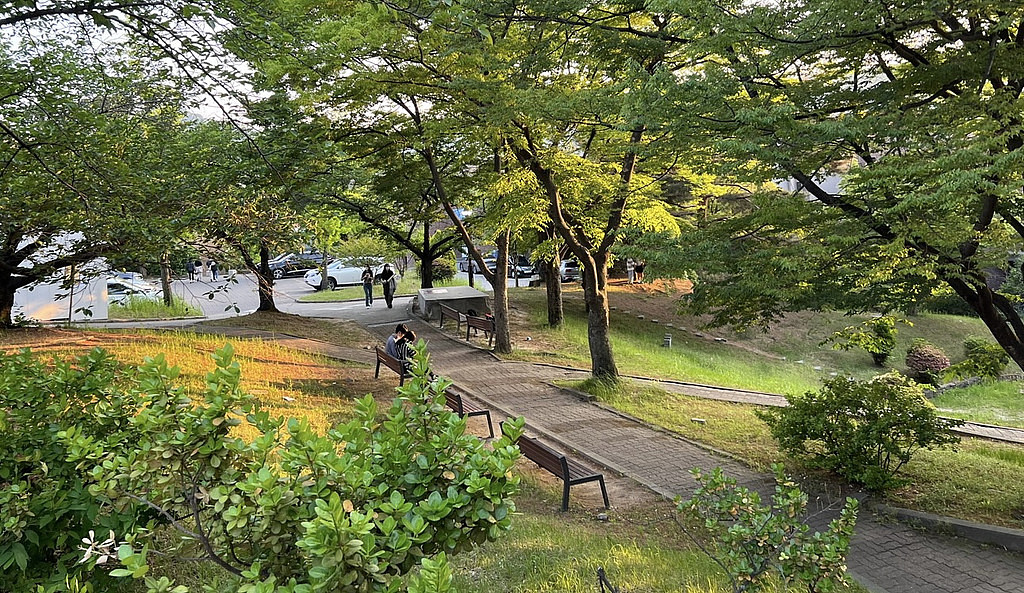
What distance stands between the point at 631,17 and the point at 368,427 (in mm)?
10365

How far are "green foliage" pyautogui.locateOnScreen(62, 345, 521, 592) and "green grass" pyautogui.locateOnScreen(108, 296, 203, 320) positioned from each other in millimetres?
20686

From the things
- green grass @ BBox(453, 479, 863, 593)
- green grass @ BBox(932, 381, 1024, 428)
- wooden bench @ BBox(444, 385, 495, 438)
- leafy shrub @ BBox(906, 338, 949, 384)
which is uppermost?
wooden bench @ BBox(444, 385, 495, 438)

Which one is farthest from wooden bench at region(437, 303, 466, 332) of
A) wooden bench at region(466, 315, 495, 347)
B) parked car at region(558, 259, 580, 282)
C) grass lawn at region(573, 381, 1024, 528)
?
parked car at region(558, 259, 580, 282)

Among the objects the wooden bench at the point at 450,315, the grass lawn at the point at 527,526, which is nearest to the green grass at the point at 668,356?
the wooden bench at the point at 450,315

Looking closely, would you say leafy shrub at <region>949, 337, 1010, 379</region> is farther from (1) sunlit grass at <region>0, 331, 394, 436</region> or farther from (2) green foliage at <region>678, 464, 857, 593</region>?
(1) sunlit grass at <region>0, 331, 394, 436</region>

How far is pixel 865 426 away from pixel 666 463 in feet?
8.74

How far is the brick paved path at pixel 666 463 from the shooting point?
6.08 metres

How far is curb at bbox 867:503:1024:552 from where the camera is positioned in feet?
22.3

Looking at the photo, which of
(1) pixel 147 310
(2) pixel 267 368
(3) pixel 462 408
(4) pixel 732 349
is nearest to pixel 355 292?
(1) pixel 147 310

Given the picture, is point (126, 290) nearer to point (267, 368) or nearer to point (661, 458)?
point (267, 368)

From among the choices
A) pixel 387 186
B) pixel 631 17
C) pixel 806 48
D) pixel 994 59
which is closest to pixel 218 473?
pixel 806 48

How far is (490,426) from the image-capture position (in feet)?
31.1

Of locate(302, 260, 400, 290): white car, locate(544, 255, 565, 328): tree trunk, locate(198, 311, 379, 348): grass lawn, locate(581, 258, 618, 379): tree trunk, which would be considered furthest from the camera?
locate(302, 260, 400, 290): white car

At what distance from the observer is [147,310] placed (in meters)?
21.7
